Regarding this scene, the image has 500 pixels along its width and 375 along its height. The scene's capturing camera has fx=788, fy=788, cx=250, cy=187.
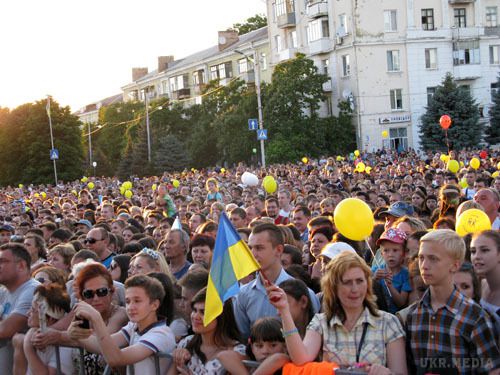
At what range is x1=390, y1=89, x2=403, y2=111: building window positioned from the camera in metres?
54.7

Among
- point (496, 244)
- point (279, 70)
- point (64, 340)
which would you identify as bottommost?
point (64, 340)

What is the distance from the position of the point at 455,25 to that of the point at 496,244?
54.1 meters

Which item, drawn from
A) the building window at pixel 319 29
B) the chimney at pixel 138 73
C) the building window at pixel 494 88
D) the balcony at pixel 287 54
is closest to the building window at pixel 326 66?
the building window at pixel 319 29

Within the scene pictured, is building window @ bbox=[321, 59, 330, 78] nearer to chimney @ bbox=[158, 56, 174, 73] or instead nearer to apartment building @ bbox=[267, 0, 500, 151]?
apartment building @ bbox=[267, 0, 500, 151]

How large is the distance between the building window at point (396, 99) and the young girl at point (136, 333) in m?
50.5

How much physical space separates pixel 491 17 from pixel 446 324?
57.3 meters

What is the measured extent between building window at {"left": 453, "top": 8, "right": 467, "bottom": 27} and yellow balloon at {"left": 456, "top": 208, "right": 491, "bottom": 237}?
170 feet

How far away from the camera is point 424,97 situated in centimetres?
5525

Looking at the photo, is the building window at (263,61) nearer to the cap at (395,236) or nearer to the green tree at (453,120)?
the green tree at (453,120)

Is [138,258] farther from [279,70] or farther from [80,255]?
[279,70]

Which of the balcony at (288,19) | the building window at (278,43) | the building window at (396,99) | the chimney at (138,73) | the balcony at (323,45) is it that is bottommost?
the building window at (396,99)

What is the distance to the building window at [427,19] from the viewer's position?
182ft

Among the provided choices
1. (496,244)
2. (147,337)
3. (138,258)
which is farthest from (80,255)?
(496,244)

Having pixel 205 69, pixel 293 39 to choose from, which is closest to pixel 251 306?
pixel 293 39
